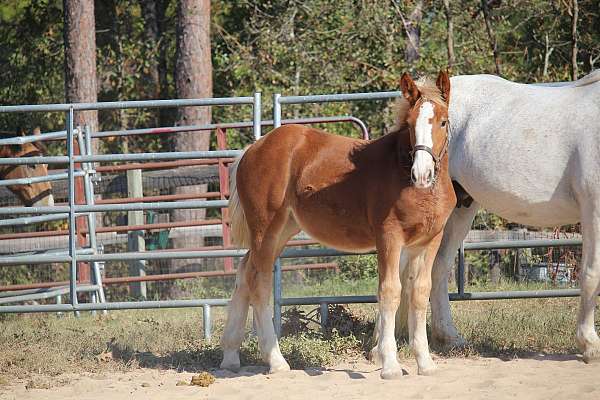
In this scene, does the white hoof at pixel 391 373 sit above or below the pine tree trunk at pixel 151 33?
below

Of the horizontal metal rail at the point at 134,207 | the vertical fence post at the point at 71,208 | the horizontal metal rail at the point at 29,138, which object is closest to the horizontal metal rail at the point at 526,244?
the horizontal metal rail at the point at 134,207

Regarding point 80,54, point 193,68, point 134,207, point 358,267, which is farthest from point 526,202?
point 80,54

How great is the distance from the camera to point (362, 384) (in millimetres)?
5582

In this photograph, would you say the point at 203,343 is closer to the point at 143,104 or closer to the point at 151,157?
the point at 151,157

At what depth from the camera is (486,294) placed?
22.5 ft

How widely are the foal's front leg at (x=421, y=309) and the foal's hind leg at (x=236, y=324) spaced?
121 centimetres

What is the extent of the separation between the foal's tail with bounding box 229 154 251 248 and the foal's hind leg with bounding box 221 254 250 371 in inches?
6.9

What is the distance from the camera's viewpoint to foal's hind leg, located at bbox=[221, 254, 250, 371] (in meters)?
6.28

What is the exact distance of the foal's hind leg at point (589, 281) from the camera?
19.0ft

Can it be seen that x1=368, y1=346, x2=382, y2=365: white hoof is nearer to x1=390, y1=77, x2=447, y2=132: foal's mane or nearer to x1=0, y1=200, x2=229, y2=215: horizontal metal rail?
x1=390, y1=77, x2=447, y2=132: foal's mane

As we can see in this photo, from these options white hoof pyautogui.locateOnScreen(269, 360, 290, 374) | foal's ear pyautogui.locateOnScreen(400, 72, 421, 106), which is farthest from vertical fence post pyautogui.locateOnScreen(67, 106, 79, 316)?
foal's ear pyautogui.locateOnScreen(400, 72, 421, 106)

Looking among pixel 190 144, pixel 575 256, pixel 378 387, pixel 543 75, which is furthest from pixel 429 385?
pixel 543 75

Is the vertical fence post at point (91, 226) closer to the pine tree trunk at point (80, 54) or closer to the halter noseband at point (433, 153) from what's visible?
the pine tree trunk at point (80, 54)

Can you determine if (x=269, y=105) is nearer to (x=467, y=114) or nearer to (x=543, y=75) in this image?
(x=543, y=75)
